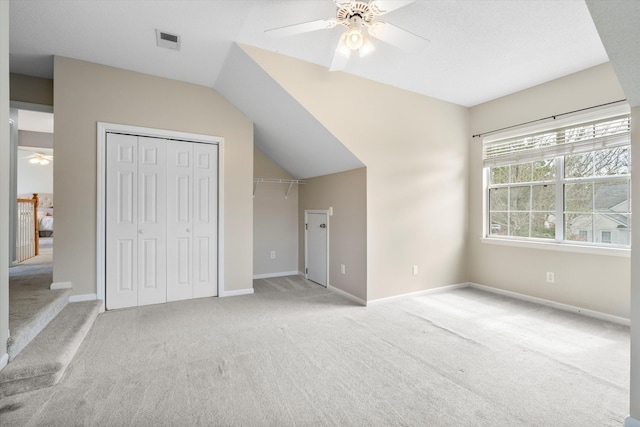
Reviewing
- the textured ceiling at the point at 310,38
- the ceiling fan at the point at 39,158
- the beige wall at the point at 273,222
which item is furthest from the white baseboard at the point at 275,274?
the ceiling fan at the point at 39,158

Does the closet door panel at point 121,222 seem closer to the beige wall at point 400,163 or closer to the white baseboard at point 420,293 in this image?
the beige wall at point 400,163

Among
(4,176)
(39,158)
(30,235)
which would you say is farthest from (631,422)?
(39,158)

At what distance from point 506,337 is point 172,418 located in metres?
2.86

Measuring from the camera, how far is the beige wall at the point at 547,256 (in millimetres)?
3166

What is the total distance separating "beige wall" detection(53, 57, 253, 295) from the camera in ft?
10.5

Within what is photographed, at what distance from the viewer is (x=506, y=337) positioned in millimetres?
2793

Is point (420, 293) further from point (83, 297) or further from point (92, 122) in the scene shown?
point (92, 122)

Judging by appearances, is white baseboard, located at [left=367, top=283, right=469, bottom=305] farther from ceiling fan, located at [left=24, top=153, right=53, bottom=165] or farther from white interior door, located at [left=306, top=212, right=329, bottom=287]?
ceiling fan, located at [left=24, top=153, right=53, bottom=165]

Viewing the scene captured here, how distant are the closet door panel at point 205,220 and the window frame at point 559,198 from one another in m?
3.99

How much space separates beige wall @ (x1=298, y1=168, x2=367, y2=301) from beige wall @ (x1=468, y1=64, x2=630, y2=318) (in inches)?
81.3

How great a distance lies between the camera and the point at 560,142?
3.65 m

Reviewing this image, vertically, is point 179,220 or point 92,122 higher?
point 92,122

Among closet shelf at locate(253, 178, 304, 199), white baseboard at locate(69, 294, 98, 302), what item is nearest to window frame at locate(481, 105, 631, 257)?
closet shelf at locate(253, 178, 304, 199)

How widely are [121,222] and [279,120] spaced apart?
7.54ft
